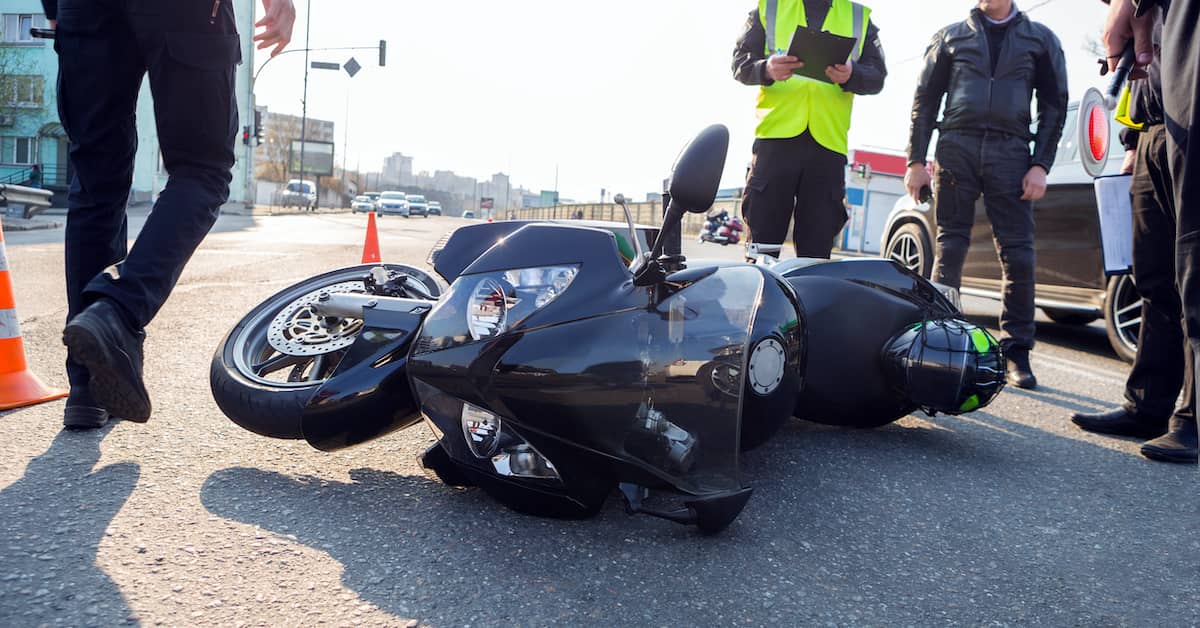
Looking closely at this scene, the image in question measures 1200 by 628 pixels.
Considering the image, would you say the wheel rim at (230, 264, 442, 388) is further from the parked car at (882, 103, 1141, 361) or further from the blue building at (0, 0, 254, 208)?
the blue building at (0, 0, 254, 208)

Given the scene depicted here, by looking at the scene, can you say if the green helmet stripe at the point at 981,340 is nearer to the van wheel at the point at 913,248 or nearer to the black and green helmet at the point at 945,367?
the black and green helmet at the point at 945,367

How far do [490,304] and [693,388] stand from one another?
0.45 metres

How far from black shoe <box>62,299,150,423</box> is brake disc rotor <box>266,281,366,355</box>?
15.2 inches

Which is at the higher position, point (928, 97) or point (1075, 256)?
point (928, 97)

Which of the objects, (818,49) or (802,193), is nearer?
(818,49)

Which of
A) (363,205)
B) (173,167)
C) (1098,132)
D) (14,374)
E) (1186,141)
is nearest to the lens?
(1186,141)

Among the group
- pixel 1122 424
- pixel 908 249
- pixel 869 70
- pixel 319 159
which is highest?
pixel 319 159

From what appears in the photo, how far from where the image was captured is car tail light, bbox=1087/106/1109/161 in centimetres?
375

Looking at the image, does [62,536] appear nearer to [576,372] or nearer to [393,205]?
[576,372]

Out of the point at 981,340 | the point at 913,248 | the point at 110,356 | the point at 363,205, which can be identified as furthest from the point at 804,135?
the point at 363,205

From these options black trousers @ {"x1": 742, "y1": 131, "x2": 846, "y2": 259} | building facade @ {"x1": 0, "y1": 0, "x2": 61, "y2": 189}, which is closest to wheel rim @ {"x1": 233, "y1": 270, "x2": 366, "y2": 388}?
black trousers @ {"x1": 742, "y1": 131, "x2": 846, "y2": 259}

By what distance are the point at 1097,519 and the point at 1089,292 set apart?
12.7 ft

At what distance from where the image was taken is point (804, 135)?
12.7ft

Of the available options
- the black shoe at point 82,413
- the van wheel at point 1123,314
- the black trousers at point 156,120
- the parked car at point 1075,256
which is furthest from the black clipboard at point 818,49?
the black shoe at point 82,413
